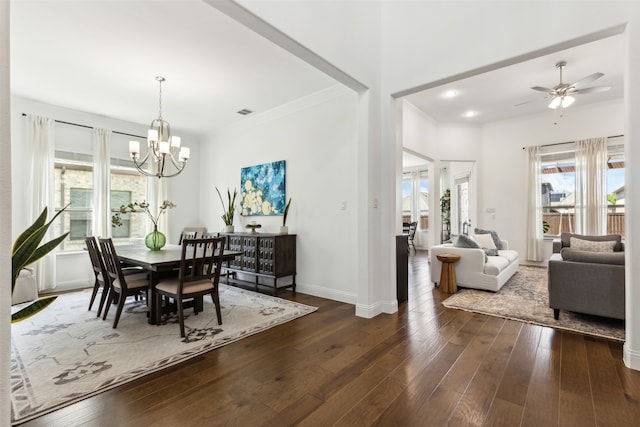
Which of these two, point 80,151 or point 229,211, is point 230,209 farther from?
point 80,151

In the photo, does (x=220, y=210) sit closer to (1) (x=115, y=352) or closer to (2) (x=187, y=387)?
(1) (x=115, y=352)

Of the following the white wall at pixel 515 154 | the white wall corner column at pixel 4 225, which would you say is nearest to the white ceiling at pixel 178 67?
the white wall at pixel 515 154

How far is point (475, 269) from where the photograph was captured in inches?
171

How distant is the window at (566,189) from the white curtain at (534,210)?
19 cm

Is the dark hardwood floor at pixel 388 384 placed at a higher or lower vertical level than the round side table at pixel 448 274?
lower

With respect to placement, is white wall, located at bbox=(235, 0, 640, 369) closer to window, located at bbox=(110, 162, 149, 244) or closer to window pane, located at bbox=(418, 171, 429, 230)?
window, located at bbox=(110, 162, 149, 244)

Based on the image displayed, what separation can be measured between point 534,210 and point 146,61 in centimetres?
723

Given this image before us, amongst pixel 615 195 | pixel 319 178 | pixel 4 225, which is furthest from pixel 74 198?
pixel 615 195

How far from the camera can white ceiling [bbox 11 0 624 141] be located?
2641 millimetres

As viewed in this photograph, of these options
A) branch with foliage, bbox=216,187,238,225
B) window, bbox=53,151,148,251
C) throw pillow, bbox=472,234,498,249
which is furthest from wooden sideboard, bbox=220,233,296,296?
throw pillow, bbox=472,234,498,249

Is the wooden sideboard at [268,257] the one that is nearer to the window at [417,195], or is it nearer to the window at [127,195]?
the window at [127,195]

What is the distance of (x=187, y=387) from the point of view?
6.49ft

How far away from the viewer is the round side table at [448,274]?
4.33 metres

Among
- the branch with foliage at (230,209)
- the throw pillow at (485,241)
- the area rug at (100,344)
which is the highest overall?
the branch with foliage at (230,209)
